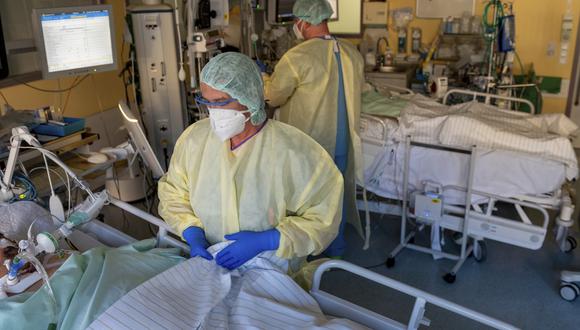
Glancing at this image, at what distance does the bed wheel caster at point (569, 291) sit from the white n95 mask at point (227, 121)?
2233 mm

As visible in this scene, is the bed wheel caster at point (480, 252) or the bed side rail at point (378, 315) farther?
the bed wheel caster at point (480, 252)

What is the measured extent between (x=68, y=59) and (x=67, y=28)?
0.52 ft

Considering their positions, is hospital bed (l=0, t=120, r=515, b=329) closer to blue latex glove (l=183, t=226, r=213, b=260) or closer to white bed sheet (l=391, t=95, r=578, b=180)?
blue latex glove (l=183, t=226, r=213, b=260)

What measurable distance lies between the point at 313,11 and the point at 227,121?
4.94ft

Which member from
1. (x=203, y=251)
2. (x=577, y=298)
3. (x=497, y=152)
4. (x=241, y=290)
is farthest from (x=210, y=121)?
(x=577, y=298)

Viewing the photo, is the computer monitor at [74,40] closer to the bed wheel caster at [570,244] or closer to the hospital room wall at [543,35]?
the bed wheel caster at [570,244]

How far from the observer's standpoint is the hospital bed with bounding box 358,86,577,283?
2.85 meters

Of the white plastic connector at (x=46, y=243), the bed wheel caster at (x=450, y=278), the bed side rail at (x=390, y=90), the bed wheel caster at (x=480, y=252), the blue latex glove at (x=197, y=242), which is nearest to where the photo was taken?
the white plastic connector at (x=46, y=243)

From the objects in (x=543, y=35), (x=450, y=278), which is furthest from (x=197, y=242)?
(x=543, y=35)

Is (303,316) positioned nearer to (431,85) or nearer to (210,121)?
(210,121)

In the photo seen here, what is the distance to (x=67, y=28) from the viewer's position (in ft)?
8.45

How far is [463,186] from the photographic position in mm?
3059

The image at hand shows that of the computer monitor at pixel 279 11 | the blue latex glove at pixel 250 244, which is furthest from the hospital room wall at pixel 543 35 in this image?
the blue latex glove at pixel 250 244

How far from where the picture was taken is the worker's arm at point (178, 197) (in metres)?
1.84
